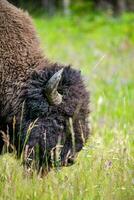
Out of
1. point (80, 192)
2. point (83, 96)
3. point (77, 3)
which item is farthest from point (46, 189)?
point (77, 3)

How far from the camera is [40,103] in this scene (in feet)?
21.1

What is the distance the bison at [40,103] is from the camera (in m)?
6.38

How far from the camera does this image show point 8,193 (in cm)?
509

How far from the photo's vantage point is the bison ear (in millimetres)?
6340

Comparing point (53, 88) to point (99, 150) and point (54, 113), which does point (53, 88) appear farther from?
point (99, 150)

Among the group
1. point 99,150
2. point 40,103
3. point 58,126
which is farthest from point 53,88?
point 99,150

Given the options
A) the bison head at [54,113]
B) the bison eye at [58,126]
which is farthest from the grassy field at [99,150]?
the bison eye at [58,126]

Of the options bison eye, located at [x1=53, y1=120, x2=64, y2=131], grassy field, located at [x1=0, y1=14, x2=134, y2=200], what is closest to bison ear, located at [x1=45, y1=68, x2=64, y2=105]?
bison eye, located at [x1=53, y1=120, x2=64, y2=131]

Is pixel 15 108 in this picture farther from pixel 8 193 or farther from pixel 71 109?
pixel 8 193

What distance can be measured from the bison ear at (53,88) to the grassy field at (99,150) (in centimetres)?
44

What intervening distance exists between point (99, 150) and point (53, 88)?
27.1 inches

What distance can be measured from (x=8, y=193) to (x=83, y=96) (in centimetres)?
172

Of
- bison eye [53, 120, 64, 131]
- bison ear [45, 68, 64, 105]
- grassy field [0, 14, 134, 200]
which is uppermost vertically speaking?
bison ear [45, 68, 64, 105]

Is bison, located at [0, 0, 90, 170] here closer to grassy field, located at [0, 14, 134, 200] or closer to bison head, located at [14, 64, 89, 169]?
bison head, located at [14, 64, 89, 169]
